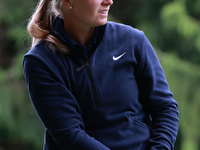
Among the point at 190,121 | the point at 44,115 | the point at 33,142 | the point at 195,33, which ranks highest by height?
the point at 44,115

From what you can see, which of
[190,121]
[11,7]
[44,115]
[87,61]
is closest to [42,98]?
[44,115]

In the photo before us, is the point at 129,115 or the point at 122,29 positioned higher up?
the point at 122,29

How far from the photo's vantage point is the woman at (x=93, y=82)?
1151mm

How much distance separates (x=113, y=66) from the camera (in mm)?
1207

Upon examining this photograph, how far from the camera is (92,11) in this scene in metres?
1.18

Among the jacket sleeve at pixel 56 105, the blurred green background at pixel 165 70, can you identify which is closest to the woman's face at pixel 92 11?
the jacket sleeve at pixel 56 105

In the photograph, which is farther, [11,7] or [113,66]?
[11,7]

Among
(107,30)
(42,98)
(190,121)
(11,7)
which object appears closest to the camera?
(42,98)

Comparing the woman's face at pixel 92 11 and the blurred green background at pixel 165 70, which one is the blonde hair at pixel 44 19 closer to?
the woman's face at pixel 92 11

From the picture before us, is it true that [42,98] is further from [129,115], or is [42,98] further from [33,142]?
[33,142]

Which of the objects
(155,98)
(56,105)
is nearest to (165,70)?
(155,98)

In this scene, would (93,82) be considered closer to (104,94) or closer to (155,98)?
(104,94)

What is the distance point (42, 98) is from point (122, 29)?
404 mm

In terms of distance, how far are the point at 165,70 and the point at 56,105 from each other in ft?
9.80
